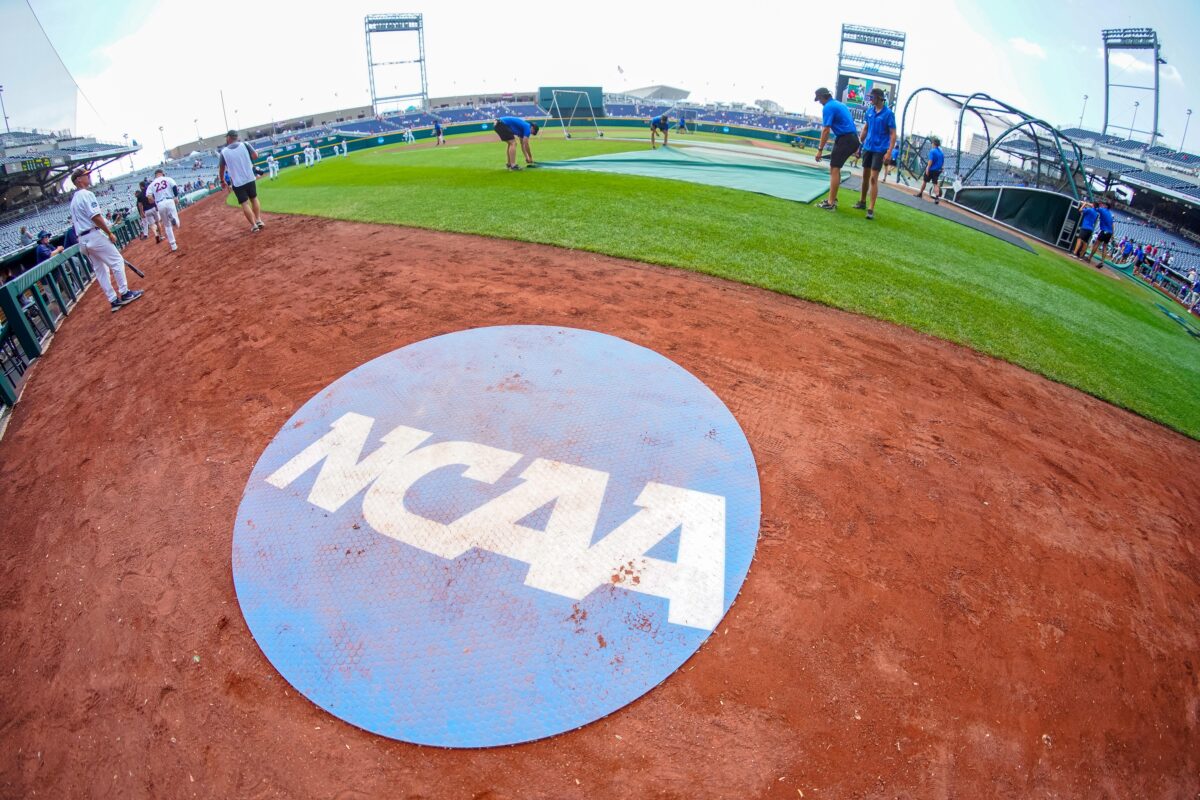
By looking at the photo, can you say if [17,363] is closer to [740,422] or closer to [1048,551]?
[740,422]

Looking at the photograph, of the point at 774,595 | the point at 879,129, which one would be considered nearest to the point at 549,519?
the point at 774,595

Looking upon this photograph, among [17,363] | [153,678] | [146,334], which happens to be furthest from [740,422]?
[17,363]

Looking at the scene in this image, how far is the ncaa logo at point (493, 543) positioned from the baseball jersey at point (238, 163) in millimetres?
7952

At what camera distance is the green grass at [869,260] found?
6.27 meters

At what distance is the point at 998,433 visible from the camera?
174 inches

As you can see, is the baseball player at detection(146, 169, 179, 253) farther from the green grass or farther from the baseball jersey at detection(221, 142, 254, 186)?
the baseball jersey at detection(221, 142, 254, 186)

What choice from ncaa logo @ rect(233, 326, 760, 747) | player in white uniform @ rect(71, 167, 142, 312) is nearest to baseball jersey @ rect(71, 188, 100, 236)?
player in white uniform @ rect(71, 167, 142, 312)

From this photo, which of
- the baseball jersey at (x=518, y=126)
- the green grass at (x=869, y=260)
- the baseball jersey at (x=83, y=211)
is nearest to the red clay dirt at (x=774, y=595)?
the green grass at (x=869, y=260)

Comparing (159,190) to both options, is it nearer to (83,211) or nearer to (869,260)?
(83,211)

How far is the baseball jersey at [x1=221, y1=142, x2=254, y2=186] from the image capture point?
9609mm

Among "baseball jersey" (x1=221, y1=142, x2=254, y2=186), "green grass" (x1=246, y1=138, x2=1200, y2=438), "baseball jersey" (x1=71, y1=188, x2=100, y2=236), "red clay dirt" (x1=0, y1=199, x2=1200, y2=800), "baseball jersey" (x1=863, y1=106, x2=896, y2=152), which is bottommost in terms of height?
"red clay dirt" (x1=0, y1=199, x2=1200, y2=800)

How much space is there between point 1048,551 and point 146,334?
9770 mm

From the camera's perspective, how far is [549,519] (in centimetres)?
331

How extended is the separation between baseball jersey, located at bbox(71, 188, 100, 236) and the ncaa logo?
248 inches
